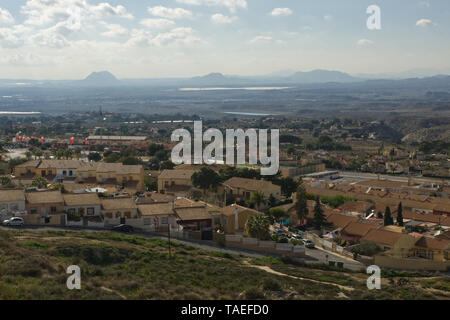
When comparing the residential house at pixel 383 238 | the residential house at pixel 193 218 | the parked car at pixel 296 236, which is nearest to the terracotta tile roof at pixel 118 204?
the residential house at pixel 193 218

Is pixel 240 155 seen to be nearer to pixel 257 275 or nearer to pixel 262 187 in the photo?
pixel 262 187

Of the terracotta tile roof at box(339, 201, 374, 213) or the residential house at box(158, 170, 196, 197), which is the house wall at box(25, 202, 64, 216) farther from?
the terracotta tile roof at box(339, 201, 374, 213)

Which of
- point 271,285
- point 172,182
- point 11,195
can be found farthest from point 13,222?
point 172,182

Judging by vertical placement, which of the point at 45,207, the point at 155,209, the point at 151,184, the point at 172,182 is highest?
the point at 45,207

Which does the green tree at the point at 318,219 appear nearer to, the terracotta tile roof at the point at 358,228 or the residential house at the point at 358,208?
the terracotta tile roof at the point at 358,228

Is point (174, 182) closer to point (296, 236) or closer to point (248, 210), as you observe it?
point (248, 210)

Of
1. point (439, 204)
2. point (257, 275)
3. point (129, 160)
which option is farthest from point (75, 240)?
point (129, 160)

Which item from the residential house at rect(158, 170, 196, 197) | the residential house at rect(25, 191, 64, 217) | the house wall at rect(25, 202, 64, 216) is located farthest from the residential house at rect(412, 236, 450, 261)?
the residential house at rect(158, 170, 196, 197)
